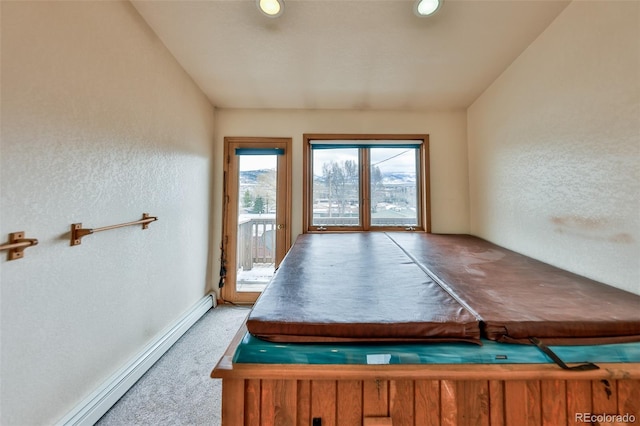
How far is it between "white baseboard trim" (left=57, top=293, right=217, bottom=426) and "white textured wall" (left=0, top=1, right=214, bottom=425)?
0.04m

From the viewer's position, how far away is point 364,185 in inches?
112

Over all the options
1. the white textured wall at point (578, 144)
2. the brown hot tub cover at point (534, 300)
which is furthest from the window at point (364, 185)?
the brown hot tub cover at point (534, 300)

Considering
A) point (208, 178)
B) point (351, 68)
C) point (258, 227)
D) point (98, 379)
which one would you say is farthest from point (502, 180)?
point (98, 379)

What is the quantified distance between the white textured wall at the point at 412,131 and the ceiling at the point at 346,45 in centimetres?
30

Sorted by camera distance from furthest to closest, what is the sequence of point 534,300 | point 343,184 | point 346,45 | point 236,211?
point 343,184 → point 236,211 → point 346,45 → point 534,300

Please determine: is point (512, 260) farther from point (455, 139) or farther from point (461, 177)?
point (455, 139)

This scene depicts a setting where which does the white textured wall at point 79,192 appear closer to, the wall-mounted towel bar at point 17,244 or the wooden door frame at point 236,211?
the wall-mounted towel bar at point 17,244

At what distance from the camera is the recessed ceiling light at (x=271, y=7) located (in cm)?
132

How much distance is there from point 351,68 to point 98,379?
8.77 feet

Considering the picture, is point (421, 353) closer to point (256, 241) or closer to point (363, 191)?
point (363, 191)

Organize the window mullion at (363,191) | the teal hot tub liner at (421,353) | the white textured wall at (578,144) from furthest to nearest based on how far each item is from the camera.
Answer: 1. the window mullion at (363,191)
2. the white textured wall at (578,144)
3. the teal hot tub liner at (421,353)

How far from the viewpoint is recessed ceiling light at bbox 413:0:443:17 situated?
1.31m

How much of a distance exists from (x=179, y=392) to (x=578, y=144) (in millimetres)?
2777

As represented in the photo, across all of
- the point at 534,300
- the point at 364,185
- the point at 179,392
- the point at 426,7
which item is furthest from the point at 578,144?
the point at 179,392
